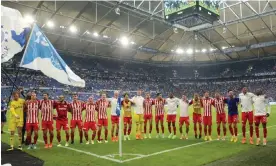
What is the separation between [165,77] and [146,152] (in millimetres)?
47014

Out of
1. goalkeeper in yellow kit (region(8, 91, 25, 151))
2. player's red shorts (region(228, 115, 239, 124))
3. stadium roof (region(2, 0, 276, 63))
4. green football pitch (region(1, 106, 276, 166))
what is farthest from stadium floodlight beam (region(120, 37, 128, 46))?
goalkeeper in yellow kit (region(8, 91, 25, 151))

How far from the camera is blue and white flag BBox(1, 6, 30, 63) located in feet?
17.7

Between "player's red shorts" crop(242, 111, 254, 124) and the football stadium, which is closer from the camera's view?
the football stadium

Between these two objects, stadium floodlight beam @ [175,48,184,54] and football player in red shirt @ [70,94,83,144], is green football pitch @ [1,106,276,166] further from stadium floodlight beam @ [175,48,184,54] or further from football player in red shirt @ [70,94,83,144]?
stadium floodlight beam @ [175,48,184,54]


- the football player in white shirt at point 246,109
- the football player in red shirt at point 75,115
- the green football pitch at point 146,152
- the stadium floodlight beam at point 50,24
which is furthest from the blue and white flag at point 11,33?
the stadium floodlight beam at point 50,24

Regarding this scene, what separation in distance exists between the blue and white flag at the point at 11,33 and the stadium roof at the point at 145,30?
2193 cm

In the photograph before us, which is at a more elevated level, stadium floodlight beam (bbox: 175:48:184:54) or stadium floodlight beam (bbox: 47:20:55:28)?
stadium floodlight beam (bbox: 175:48:184:54)

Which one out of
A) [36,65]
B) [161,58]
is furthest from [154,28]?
[36,65]

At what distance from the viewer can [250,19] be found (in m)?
34.6

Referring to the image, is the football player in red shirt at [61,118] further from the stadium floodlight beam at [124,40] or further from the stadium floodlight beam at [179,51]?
the stadium floodlight beam at [179,51]

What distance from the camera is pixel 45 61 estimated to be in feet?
20.6

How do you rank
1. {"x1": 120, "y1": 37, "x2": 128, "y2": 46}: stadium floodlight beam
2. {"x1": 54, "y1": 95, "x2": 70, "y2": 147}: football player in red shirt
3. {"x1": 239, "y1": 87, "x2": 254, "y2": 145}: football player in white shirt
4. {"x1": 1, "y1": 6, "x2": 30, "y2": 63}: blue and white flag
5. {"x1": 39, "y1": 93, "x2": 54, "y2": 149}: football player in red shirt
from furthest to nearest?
{"x1": 120, "y1": 37, "x2": 128, "y2": 46}: stadium floodlight beam → {"x1": 239, "y1": 87, "x2": 254, "y2": 145}: football player in white shirt → {"x1": 54, "y1": 95, "x2": 70, "y2": 147}: football player in red shirt → {"x1": 39, "y1": 93, "x2": 54, "y2": 149}: football player in red shirt → {"x1": 1, "y1": 6, "x2": 30, "y2": 63}: blue and white flag

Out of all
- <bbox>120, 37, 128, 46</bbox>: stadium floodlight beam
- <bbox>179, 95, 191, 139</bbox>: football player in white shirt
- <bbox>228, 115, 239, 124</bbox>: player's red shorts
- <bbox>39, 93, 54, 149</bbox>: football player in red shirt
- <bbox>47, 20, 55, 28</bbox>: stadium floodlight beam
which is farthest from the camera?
<bbox>120, 37, 128, 46</bbox>: stadium floodlight beam

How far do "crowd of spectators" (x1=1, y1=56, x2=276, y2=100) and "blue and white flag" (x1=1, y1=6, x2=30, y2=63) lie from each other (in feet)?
107
